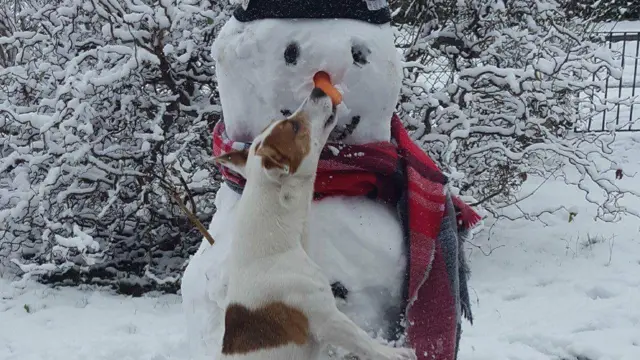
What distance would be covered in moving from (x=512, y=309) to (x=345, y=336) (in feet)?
9.54

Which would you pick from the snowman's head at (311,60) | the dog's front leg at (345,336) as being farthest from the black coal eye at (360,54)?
the dog's front leg at (345,336)

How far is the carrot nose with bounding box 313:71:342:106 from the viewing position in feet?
7.49

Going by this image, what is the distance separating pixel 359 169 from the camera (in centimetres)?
243

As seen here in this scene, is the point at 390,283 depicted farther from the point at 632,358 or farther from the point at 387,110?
the point at 632,358

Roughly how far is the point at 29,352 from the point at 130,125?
1707mm

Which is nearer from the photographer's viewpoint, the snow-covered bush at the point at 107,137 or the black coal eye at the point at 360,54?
the black coal eye at the point at 360,54

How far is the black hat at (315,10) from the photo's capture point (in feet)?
7.88

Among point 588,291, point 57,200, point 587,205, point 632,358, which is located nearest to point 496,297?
point 588,291

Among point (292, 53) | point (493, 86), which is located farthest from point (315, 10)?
point (493, 86)

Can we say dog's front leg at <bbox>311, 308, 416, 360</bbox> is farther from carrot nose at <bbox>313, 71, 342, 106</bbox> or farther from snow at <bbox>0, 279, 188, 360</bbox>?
snow at <bbox>0, 279, 188, 360</bbox>

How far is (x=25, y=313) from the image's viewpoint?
16.5ft

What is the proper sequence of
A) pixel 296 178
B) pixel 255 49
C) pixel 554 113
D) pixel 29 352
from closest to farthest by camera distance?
pixel 296 178 → pixel 255 49 → pixel 29 352 → pixel 554 113

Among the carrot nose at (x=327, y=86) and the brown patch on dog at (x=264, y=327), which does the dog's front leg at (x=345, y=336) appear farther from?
the carrot nose at (x=327, y=86)

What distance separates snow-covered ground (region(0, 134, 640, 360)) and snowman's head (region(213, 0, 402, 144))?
7.53 ft
